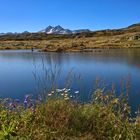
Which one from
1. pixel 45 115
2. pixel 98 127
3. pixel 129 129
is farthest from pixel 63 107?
pixel 129 129

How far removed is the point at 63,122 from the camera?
17.9ft

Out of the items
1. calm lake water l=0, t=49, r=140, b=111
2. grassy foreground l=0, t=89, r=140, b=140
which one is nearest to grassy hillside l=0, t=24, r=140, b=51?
calm lake water l=0, t=49, r=140, b=111

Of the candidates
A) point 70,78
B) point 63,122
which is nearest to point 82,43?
point 70,78

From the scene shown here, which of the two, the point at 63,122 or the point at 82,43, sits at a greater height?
the point at 63,122

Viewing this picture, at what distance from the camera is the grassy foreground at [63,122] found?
515 centimetres

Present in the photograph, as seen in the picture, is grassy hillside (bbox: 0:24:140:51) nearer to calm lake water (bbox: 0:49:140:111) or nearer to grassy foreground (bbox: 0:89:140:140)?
calm lake water (bbox: 0:49:140:111)

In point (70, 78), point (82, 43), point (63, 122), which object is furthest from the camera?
point (82, 43)

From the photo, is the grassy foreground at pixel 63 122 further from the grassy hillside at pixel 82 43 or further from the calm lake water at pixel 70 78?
the grassy hillside at pixel 82 43

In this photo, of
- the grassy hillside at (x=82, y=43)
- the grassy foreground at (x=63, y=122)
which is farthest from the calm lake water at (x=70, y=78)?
the grassy hillside at (x=82, y=43)

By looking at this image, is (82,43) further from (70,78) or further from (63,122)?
(63,122)

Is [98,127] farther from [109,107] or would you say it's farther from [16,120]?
[16,120]

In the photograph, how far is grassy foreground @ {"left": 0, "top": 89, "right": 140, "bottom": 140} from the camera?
5152mm

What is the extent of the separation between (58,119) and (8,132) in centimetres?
91

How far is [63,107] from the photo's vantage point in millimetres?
5852
